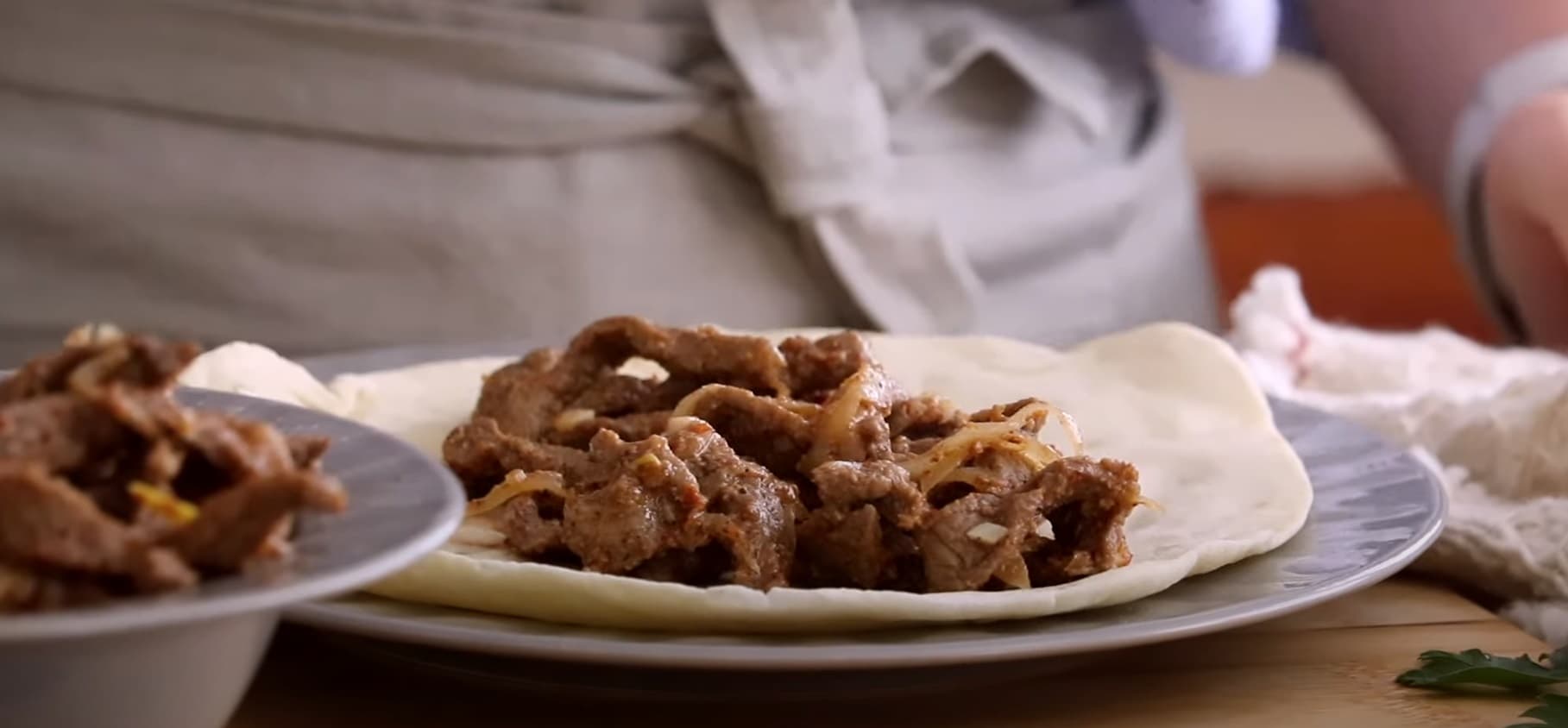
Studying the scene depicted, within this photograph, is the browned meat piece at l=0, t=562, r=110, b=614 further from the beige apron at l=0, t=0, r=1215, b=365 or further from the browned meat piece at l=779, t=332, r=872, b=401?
the beige apron at l=0, t=0, r=1215, b=365

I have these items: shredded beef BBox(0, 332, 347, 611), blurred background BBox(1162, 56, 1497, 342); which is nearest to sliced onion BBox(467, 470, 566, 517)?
shredded beef BBox(0, 332, 347, 611)

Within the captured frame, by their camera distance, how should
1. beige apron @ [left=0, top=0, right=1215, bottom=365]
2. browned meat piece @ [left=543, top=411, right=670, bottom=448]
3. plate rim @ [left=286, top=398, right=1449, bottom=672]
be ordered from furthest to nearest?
beige apron @ [left=0, top=0, right=1215, bottom=365] → browned meat piece @ [left=543, top=411, right=670, bottom=448] → plate rim @ [left=286, top=398, right=1449, bottom=672]

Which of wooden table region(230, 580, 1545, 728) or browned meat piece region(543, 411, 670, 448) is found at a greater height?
browned meat piece region(543, 411, 670, 448)

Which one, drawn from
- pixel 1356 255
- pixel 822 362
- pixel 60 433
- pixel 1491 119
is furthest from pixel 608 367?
pixel 1356 255

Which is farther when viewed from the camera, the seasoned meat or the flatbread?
the seasoned meat

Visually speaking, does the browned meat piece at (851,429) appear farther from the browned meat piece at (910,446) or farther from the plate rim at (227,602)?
the plate rim at (227,602)

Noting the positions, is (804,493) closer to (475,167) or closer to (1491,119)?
(475,167)
